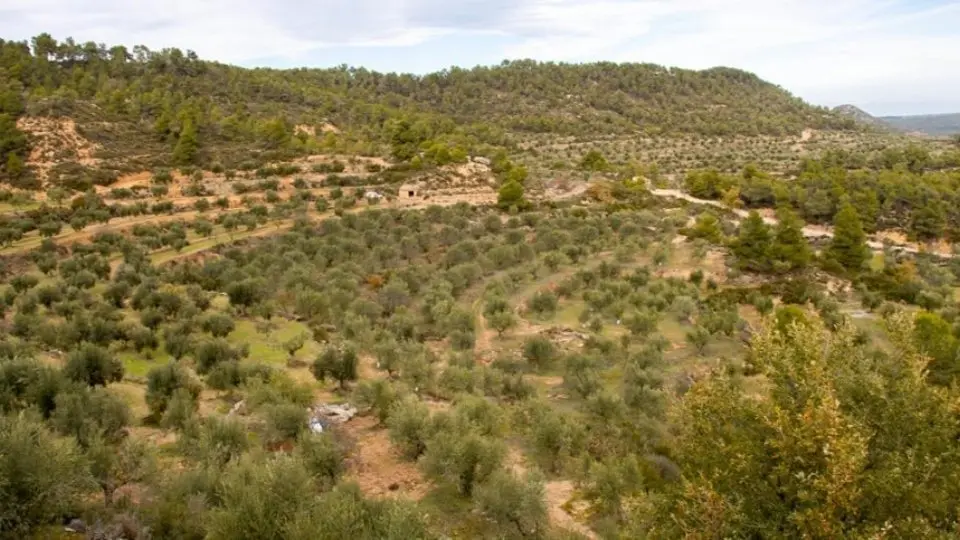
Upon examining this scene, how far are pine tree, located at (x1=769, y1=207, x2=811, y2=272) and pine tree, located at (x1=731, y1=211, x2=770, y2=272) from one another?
65 cm

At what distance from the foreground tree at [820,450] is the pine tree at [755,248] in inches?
1767

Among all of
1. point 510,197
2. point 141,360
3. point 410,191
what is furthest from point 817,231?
point 141,360

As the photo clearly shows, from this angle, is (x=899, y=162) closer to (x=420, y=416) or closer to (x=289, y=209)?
(x=289, y=209)

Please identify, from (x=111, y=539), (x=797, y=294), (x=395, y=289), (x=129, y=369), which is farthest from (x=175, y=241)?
(x=797, y=294)

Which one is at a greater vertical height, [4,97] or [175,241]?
[4,97]

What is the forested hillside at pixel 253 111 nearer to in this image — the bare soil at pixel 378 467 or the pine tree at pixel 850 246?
the pine tree at pixel 850 246

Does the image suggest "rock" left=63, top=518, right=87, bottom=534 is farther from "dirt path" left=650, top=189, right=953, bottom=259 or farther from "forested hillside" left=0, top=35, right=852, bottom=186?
"dirt path" left=650, top=189, right=953, bottom=259

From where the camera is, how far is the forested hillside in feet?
283

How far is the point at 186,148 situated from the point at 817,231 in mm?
75583

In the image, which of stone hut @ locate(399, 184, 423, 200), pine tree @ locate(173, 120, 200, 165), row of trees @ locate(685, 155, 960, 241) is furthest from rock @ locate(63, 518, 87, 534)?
row of trees @ locate(685, 155, 960, 241)

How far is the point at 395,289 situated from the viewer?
47.3 m

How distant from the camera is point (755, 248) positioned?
2372 inches

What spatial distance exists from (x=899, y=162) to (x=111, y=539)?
12177 centimetres

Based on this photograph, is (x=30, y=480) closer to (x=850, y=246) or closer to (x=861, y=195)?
(x=850, y=246)
